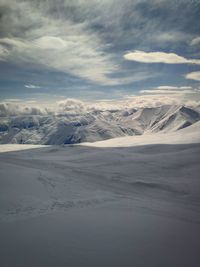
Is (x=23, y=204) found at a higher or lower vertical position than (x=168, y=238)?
higher

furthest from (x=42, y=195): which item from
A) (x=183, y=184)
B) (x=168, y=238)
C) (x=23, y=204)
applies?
(x=183, y=184)

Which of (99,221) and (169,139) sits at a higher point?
(169,139)

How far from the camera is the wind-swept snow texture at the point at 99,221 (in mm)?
5402

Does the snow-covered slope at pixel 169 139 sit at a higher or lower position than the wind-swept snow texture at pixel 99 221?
higher

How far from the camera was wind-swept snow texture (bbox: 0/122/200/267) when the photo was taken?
5.40m

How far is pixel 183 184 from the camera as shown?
1247 cm

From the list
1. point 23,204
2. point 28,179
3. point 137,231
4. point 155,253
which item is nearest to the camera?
point 155,253

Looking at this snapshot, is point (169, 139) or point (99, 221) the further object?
point (169, 139)

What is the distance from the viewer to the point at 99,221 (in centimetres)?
754

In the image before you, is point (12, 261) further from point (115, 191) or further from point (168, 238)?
point (115, 191)

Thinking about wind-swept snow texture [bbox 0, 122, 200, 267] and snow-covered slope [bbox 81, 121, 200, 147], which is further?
snow-covered slope [bbox 81, 121, 200, 147]

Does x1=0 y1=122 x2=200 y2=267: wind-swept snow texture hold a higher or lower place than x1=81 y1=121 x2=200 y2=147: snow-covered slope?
lower

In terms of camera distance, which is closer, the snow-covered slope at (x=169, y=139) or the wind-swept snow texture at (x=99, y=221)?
the wind-swept snow texture at (x=99, y=221)

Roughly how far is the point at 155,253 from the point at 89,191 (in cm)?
587
